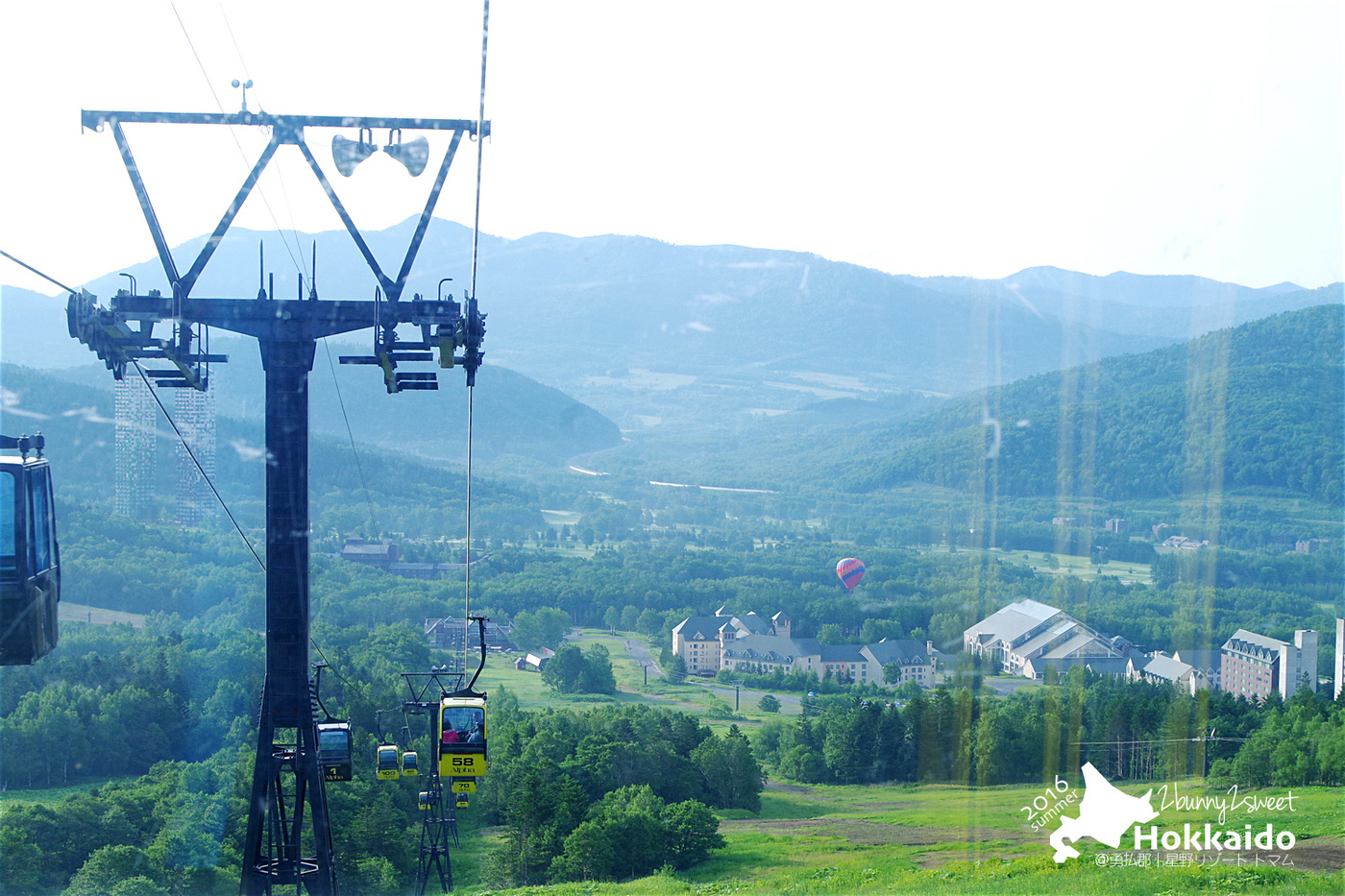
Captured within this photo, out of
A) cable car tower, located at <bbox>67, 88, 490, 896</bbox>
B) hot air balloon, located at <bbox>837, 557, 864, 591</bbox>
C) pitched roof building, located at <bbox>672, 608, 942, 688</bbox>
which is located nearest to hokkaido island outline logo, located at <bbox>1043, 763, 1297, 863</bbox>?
cable car tower, located at <bbox>67, 88, 490, 896</bbox>

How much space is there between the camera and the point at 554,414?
15038 cm

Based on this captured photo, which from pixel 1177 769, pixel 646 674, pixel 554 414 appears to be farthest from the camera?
pixel 554 414

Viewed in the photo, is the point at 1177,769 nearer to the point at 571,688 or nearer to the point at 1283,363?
the point at 571,688

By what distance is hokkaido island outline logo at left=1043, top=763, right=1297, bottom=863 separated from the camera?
13.2 metres

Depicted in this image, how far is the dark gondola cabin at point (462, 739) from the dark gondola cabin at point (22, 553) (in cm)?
330

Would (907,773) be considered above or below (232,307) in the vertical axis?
below

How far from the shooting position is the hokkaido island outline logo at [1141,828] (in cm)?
1323

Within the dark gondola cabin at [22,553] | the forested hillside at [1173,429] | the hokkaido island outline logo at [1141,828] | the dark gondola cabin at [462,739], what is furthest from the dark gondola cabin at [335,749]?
the forested hillside at [1173,429]

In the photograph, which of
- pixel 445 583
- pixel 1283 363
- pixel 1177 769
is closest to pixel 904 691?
pixel 1177 769

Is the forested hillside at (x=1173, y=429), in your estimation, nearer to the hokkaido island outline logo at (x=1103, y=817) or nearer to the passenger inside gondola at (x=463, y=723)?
the hokkaido island outline logo at (x=1103, y=817)

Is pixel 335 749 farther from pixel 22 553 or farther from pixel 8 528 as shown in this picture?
pixel 8 528

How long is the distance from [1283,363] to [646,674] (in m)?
69.5

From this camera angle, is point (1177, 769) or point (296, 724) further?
point (1177, 769)

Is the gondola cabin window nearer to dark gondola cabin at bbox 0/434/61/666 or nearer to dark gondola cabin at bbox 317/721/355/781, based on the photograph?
dark gondola cabin at bbox 0/434/61/666
